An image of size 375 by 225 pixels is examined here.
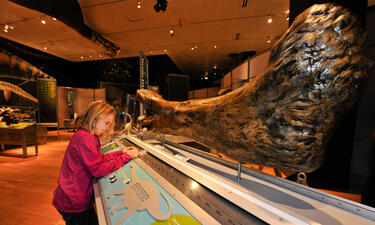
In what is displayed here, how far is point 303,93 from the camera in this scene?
0.48m

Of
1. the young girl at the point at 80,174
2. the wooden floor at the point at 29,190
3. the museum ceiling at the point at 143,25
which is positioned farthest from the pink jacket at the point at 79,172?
the museum ceiling at the point at 143,25

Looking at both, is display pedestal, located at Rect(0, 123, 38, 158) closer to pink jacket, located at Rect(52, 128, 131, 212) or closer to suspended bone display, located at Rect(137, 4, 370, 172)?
pink jacket, located at Rect(52, 128, 131, 212)

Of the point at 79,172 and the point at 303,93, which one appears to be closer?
the point at 303,93

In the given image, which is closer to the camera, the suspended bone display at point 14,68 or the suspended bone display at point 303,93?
the suspended bone display at point 303,93

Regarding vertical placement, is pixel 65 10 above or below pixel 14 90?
above

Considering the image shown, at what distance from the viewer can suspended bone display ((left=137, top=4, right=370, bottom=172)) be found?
44 cm

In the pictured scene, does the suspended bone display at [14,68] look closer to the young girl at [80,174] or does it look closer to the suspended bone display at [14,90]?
the suspended bone display at [14,90]

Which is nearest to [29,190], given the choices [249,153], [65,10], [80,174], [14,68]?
[80,174]

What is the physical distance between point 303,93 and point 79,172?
1.50m

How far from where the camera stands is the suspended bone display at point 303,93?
44cm

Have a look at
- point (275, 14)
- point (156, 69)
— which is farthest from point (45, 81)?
point (275, 14)

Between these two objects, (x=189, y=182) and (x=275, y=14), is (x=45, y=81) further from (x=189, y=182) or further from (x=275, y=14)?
(x=275, y=14)

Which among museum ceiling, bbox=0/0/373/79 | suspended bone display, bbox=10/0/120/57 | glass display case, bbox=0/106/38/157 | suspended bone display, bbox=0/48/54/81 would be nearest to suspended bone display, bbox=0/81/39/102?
suspended bone display, bbox=0/48/54/81

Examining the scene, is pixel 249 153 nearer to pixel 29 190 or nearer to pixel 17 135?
pixel 29 190
